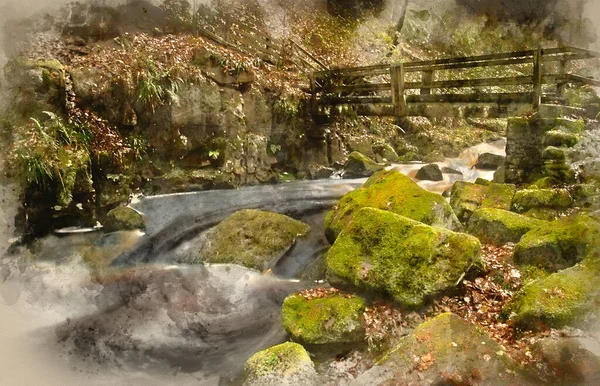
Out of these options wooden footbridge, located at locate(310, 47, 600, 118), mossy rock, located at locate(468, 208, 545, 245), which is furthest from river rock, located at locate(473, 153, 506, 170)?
mossy rock, located at locate(468, 208, 545, 245)

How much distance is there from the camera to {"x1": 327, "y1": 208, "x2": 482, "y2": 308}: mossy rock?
467 cm

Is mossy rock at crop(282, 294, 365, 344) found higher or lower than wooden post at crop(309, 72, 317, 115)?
lower

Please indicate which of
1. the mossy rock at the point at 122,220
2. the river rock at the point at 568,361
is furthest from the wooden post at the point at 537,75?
the mossy rock at the point at 122,220

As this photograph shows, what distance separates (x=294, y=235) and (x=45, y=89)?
6.36 m

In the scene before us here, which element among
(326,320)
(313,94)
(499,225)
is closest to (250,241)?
(326,320)

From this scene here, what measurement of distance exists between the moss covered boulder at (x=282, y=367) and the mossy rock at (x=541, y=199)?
4.97 m

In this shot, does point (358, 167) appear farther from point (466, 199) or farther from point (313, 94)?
point (466, 199)

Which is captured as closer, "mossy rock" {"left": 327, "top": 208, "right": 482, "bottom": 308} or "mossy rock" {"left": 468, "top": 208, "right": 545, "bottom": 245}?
"mossy rock" {"left": 327, "top": 208, "right": 482, "bottom": 308}

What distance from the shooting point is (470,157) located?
1606 cm

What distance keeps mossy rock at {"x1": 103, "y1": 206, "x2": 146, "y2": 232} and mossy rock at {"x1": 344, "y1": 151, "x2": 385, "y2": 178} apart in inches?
294

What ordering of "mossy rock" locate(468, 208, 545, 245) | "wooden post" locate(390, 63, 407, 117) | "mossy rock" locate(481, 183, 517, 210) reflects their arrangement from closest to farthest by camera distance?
"mossy rock" locate(468, 208, 545, 245), "mossy rock" locate(481, 183, 517, 210), "wooden post" locate(390, 63, 407, 117)

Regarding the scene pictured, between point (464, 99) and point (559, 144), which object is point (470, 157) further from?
point (559, 144)

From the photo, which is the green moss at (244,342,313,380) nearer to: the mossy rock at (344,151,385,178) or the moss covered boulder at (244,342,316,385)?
the moss covered boulder at (244,342,316,385)

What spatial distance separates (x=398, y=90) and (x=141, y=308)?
8.66 m
